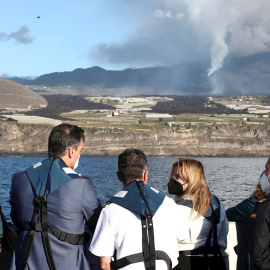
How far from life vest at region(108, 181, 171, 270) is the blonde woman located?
0.64 m

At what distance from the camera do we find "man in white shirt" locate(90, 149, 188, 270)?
171 inches

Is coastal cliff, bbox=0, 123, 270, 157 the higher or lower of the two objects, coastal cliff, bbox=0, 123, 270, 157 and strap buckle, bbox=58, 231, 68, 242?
the lower

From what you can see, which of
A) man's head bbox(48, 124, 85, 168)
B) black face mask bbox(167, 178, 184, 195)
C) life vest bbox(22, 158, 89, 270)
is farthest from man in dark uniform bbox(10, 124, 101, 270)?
black face mask bbox(167, 178, 184, 195)

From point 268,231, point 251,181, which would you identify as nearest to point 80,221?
point 268,231

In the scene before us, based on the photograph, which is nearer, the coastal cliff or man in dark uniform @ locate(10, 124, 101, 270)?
man in dark uniform @ locate(10, 124, 101, 270)

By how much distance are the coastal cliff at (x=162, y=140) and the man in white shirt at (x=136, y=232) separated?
9553cm

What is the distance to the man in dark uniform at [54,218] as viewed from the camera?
4.56 m

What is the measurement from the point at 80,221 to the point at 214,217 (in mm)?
1258

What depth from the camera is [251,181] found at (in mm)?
65438

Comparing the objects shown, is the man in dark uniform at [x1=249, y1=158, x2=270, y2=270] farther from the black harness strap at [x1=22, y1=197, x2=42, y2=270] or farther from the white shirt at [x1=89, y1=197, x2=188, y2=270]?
the black harness strap at [x1=22, y1=197, x2=42, y2=270]

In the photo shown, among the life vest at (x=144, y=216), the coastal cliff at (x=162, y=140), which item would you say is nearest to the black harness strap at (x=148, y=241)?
the life vest at (x=144, y=216)

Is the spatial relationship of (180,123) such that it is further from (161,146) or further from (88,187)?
(88,187)

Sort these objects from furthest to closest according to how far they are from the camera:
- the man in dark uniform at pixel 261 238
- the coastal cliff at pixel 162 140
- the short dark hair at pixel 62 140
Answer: the coastal cliff at pixel 162 140 < the short dark hair at pixel 62 140 < the man in dark uniform at pixel 261 238

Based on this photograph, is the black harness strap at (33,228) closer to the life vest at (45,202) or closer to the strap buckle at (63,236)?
the life vest at (45,202)
